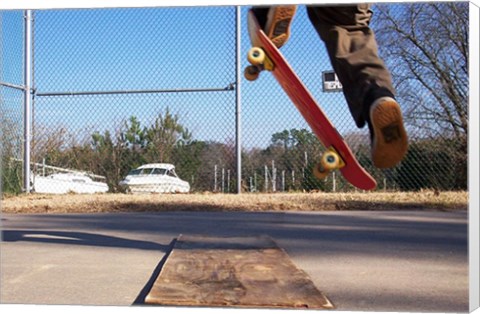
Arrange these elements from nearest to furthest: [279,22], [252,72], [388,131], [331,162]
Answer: [388,131] → [331,162] → [279,22] → [252,72]

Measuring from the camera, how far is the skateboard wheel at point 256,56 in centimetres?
262

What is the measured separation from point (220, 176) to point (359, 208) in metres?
0.93

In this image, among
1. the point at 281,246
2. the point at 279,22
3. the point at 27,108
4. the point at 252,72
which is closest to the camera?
the point at 279,22

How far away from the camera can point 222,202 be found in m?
3.81

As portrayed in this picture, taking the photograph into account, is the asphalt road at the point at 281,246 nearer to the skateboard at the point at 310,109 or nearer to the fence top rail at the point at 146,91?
the skateboard at the point at 310,109

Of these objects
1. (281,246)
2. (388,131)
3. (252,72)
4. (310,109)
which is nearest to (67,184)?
(281,246)

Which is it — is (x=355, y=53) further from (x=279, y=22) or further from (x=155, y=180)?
(x=155, y=180)

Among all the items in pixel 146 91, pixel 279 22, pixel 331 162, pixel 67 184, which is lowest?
pixel 67 184

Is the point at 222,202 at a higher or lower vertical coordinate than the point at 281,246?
higher

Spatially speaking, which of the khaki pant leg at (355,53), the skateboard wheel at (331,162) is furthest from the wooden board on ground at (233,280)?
the khaki pant leg at (355,53)

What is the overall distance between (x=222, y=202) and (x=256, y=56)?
1.43 meters

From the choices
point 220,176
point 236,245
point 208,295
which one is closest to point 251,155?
point 220,176

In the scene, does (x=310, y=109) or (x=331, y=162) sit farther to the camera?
(x=310, y=109)

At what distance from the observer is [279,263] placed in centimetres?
268
